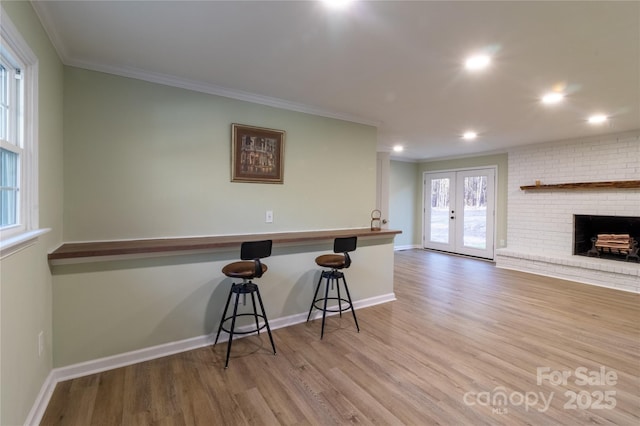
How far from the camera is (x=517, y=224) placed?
19.1 ft

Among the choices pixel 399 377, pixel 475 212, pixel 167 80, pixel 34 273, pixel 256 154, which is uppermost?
pixel 167 80

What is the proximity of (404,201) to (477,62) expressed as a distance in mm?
5554

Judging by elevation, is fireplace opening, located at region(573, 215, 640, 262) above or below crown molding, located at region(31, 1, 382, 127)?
below

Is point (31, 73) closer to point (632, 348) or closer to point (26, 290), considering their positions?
point (26, 290)

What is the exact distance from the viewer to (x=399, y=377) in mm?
2141

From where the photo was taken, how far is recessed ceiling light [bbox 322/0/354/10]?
163cm

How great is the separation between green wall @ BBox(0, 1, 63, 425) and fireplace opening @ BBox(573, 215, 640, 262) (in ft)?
22.6

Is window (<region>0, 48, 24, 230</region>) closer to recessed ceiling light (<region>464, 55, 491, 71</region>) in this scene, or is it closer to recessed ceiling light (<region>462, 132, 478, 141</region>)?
recessed ceiling light (<region>464, 55, 491, 71</region>)

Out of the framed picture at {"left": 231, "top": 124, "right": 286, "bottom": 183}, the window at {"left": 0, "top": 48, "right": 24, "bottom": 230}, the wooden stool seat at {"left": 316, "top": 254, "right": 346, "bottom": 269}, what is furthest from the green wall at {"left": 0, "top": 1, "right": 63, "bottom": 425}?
the wooden stool seat at {"left": 316, "top": 254, "right": 346, "bottom": 269}

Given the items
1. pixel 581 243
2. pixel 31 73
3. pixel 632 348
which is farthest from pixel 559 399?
pixel 581 243

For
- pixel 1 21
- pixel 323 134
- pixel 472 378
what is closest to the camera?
pixel 1 21

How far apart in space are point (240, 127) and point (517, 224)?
18.4 feet

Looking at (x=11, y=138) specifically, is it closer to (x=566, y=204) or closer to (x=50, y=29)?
(x=50, y=29)

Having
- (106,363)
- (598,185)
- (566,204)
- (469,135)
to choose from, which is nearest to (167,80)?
(106,363)
